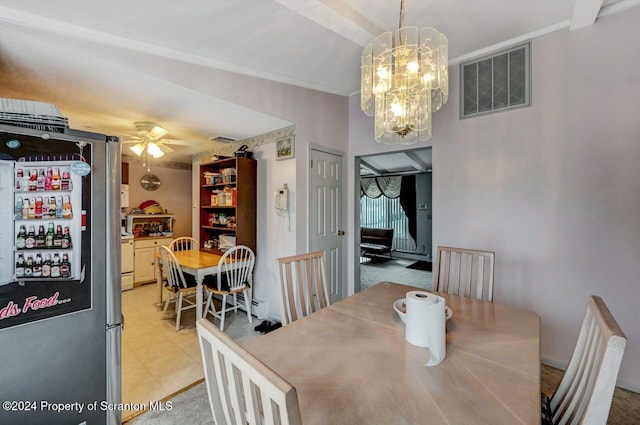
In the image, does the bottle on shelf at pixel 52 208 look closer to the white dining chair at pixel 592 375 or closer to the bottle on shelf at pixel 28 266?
the bottle on shelf at pixel 28 266

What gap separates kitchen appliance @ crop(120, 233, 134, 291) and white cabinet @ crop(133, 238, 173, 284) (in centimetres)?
10

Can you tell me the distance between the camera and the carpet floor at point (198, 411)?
1.68m

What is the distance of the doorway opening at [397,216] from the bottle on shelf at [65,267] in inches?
208

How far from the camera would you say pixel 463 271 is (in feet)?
6.57

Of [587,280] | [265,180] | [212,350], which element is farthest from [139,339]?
[587,280]

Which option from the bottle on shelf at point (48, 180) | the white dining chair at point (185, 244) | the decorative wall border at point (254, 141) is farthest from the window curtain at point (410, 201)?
the bottle on shelf at point (48, 180)

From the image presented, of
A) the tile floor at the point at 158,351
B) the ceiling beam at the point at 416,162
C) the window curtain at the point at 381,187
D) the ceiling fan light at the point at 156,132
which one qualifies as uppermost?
the ceiling beam at the point at 416,162

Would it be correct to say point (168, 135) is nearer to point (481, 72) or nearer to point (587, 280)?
point (481, 72)

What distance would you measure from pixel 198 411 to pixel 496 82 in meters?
3.58

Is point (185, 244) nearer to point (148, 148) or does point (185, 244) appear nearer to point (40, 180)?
point (148, 148)

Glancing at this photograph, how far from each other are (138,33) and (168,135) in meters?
1.78

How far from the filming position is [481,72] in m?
2.56

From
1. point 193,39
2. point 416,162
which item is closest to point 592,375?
point 193,39

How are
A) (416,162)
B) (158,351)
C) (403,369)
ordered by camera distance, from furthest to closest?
(416,162) → (158,351) → (403,369)
